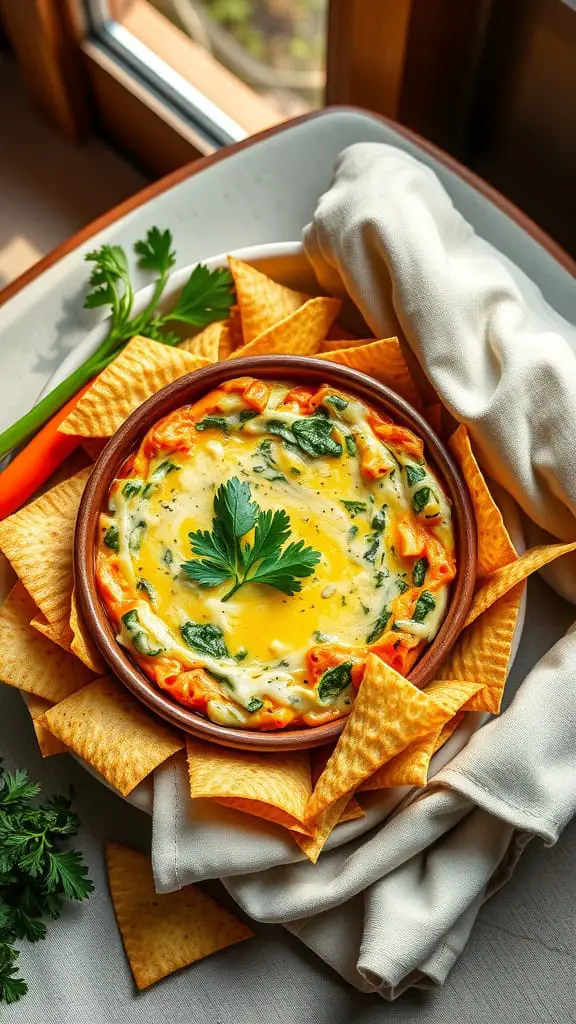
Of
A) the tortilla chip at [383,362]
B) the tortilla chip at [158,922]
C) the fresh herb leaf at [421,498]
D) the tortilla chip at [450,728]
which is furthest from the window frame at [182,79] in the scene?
the tortilla chip at [158,922]

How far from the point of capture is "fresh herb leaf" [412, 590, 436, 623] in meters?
1.93

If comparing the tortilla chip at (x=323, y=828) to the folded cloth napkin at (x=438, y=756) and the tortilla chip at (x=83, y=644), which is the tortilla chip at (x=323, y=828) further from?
the tortilla chip at (x=83, y=644)

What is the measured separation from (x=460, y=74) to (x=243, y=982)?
1994 mm

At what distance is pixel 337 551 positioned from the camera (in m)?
2.01

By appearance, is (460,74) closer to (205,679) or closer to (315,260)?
(315,260)

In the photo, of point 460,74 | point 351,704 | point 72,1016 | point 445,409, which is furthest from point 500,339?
point 72,1016

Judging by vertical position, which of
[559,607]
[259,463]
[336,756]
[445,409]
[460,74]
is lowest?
[336,756]

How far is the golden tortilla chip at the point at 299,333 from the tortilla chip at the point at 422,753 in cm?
67

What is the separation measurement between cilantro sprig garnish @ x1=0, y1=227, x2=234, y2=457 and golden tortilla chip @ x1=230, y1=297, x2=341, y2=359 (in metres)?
0.12

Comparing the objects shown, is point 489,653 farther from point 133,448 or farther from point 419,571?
point 133,448

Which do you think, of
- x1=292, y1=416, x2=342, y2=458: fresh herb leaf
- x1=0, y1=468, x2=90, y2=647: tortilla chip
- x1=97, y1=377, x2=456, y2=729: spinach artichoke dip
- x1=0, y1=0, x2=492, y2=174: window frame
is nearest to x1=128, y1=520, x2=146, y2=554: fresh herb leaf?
x1=97, y1=377, x2=456, y2=729: spinach artichoke dip

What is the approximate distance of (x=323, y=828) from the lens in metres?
1.84

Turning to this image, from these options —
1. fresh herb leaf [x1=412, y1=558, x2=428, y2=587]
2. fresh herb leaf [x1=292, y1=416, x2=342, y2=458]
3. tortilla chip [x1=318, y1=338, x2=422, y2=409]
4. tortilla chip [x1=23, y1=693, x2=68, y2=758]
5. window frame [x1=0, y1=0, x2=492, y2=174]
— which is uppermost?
window frame [x1=0, y1=0, x2=492, y2=174]

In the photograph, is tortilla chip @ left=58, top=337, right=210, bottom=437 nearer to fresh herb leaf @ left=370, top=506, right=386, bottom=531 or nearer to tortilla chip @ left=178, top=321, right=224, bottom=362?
tortilla chip @ left=178, top=321, right=224, bottom=362
